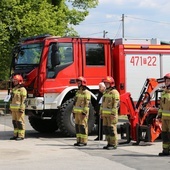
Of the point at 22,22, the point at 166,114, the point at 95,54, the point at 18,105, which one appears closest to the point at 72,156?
the point at 166,114

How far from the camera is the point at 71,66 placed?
13.4 meters

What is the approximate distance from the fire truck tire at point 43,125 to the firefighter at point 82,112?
3383 mm

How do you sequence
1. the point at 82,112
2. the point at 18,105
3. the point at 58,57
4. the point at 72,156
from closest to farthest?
the point at 72,156, the point at 82,112, the point at 18,105, the point at 58,57

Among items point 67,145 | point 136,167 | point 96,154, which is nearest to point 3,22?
point 67,145

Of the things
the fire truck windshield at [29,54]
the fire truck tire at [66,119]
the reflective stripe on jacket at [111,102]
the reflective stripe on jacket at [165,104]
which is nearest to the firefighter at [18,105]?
the fire truck windshield at [29,54]

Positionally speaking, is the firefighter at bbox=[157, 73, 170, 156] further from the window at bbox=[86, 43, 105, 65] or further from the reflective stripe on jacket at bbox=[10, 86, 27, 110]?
the reflective stripe on jacket at bbox=[10, 86, 27, 110]

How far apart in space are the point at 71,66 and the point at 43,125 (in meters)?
2.65

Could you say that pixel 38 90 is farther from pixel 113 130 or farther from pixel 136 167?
pixel 136 167

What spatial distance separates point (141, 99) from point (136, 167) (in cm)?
364

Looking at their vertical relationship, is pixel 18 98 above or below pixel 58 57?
below

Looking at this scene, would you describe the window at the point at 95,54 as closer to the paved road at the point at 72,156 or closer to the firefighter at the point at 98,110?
the firefighter at the point at 98,110

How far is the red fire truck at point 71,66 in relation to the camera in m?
13.1

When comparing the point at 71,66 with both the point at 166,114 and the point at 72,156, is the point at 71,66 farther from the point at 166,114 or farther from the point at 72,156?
the point at 166,114

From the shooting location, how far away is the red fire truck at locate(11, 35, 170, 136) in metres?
13.1
